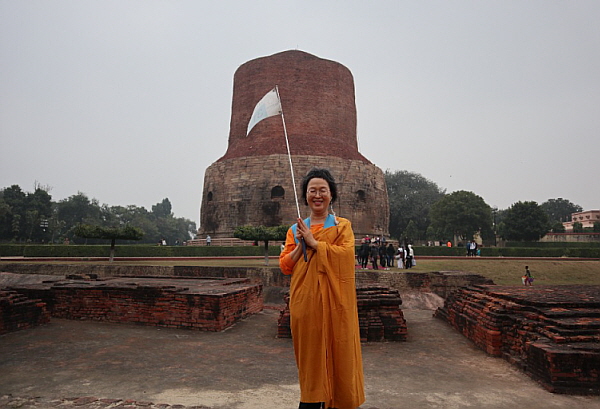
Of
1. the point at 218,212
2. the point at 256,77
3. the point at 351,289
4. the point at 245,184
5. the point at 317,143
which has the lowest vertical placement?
the point at 351,289

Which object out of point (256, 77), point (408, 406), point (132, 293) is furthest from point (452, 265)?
point (256, 77)

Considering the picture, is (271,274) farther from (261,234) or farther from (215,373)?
(215,373)

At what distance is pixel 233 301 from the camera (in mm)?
6367

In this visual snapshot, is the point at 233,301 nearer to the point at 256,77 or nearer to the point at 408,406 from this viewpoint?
the point at 408,406

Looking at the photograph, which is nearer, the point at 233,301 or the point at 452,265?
the point at 233,301

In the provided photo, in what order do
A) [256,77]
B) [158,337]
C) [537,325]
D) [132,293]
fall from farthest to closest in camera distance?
[256,77] < [132,293] < [158,337] < [537,325]

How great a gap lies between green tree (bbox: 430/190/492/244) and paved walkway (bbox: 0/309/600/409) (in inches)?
1278

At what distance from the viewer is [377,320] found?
Result: 210 inches

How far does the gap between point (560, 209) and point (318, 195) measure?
261ft

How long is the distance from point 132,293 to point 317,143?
17.3 metres

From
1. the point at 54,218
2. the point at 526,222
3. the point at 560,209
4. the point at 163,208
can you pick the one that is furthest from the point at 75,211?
the point at 560,209

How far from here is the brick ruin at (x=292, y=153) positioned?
70.2 ft

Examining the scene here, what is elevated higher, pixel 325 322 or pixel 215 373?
pixel 325 322

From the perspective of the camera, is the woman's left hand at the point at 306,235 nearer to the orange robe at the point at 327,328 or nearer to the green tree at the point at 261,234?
the orange robe at the point at 327,328
